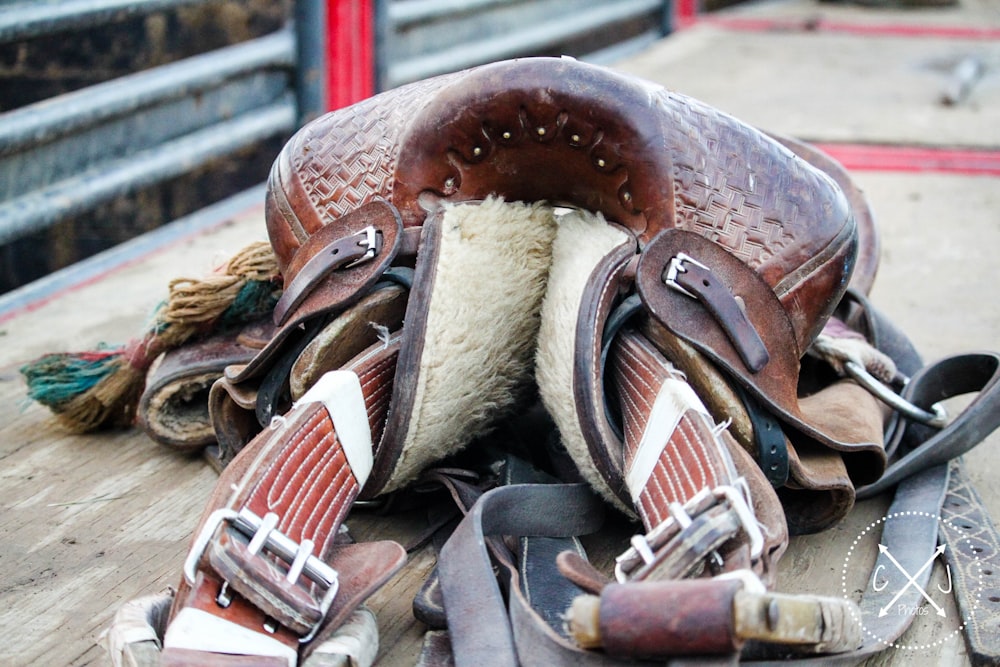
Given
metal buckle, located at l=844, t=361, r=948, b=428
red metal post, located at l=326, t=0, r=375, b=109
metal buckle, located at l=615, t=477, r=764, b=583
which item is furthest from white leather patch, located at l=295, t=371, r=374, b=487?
red metal post, located at l=326, t=0, r=375, b=109

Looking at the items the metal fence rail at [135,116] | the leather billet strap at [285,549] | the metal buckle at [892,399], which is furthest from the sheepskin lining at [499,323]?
the metal fence rail at [135,116]

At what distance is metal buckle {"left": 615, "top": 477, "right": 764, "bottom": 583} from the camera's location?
3.64 feet

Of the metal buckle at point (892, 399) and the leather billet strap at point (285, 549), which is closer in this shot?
the leather billet strap at point (285, 549)

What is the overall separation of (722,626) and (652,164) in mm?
644

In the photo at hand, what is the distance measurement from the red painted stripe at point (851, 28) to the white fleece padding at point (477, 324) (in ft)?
16.2

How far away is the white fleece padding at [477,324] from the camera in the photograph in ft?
4.56

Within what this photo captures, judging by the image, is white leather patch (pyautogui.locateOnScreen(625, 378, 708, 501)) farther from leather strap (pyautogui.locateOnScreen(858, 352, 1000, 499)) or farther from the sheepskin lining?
leather strap (pyautogui.locateOnScreen(858, 352, 1000, 499))

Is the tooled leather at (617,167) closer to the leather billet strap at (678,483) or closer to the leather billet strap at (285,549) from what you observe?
the leather billet strap at (678,483)

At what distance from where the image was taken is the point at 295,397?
145 cm

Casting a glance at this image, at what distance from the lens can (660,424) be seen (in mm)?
1300

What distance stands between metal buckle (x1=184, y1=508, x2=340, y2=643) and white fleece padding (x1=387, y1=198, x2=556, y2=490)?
257mm

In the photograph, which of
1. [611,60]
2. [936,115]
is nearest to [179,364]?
[936,115]

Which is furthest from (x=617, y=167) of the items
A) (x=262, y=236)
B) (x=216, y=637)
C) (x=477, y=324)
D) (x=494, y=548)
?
(x=262, y=236)

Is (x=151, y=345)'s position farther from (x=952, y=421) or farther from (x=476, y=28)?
(x=476, y=28)
